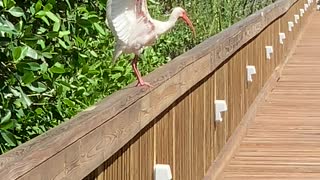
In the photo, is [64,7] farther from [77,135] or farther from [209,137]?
[209,137]

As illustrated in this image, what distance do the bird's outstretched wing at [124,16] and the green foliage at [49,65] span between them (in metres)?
0.29

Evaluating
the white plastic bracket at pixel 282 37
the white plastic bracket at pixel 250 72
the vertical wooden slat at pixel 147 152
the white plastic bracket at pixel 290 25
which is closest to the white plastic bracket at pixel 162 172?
the vertical wooden slat at pixel 147 152

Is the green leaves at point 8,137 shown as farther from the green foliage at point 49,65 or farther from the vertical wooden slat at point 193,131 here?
the vertical wooden slat at point 193,131

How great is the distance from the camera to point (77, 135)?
278 cm

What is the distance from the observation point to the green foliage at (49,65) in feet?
11.0

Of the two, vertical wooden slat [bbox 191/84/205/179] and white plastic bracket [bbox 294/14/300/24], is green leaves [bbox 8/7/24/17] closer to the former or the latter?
vertical wooden slat [bbox 191/84/205/179]

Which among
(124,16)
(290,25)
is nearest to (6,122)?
(124,16)

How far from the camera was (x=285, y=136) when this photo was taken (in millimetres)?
7797

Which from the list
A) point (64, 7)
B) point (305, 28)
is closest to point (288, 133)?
point (64, 7)

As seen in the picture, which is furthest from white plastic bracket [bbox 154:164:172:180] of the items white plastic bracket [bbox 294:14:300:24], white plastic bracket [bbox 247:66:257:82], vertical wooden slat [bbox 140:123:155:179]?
white plastic bracket [bbox 294:14:300:24]

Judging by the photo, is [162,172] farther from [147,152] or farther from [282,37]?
[282,37]

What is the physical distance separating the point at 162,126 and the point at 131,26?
0.99 metres

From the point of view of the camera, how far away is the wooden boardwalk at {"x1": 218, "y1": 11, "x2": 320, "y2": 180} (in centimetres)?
649

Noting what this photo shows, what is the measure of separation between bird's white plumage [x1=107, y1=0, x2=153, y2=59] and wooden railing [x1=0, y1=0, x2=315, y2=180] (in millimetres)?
210
